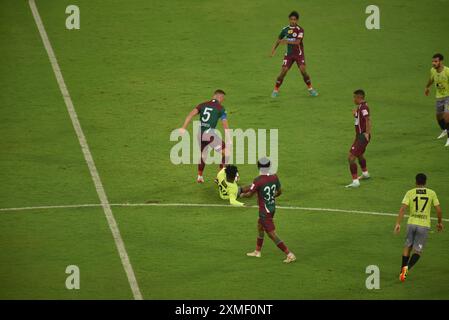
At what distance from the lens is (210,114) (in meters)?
29.9

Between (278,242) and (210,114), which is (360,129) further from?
(278,242)

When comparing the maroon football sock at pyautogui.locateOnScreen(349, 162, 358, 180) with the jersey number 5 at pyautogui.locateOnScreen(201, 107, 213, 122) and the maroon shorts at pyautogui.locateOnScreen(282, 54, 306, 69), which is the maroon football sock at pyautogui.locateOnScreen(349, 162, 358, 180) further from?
the maroon shorts at pyautogui.locateOnScreen(282, 54, 306, 69)

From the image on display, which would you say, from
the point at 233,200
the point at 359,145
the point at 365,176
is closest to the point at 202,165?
the point at 233,200

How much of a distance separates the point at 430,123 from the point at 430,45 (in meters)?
7.33

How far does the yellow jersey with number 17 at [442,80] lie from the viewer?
32875mm

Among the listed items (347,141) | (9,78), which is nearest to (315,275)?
(347,141)

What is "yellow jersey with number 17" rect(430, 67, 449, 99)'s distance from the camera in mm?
32875

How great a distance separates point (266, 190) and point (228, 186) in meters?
4.75

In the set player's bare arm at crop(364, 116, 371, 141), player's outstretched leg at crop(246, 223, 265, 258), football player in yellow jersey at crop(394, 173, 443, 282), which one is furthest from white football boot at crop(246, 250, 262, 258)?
player's bare arm at crop(364, 116, 371, 141)

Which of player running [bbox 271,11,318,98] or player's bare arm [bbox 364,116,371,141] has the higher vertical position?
player running [bbox 271,11,318,98]

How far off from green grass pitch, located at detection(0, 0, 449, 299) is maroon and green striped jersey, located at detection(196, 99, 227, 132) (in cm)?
187

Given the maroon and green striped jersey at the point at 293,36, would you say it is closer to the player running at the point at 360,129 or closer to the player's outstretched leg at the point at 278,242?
the player running at the point at 360,129

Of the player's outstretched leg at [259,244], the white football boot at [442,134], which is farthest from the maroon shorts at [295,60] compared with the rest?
the player's outstretched leg at [259,244]

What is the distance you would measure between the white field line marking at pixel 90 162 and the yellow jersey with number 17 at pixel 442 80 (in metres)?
10.3
